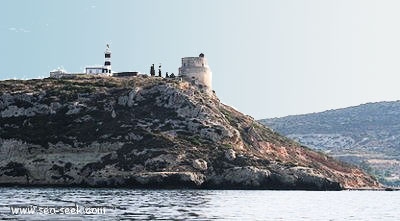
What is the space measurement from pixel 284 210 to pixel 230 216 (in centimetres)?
1696

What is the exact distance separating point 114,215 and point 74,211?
228 inches

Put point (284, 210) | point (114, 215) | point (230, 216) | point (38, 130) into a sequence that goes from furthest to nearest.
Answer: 1. point (38, 130)
2. point (284, 210)
3. point (230, 216)
4. point (114, 215)

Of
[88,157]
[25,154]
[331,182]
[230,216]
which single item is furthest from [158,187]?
[230,216]

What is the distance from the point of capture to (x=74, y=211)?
8675 cm

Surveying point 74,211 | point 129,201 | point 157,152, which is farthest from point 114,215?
point 157,152

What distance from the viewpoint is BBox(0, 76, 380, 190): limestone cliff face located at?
170875mm

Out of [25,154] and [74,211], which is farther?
[25,154]

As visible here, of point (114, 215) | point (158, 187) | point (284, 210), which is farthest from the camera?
point (158, 187)

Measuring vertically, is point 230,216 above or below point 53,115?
below

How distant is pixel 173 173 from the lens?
166 meters

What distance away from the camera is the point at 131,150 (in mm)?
178125

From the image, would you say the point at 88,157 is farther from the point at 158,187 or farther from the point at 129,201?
the point at 129,201

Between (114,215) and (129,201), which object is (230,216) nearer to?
(114,215)

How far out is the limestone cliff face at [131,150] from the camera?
17088cm
